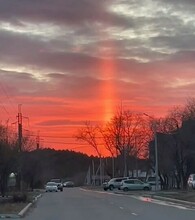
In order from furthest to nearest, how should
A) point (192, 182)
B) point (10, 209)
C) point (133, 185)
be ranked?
point (133, 185)
point (192, 182)
point (10, 209)

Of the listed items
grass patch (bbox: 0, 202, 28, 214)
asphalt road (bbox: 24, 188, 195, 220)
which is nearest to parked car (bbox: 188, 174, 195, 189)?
asphalt road (bbox: 24, 188, 195, 220)

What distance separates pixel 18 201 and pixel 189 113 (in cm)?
3849

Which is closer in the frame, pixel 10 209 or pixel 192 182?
pixel 10 209

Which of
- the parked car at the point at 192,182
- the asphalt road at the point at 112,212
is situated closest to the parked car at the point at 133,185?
the parked car at the point at 192,182

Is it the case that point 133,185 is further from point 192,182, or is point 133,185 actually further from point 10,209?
point 10,209

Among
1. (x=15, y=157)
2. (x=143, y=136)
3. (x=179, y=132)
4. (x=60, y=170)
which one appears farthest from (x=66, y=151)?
(x=15, y=157)

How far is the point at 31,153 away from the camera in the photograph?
9844 centimetres

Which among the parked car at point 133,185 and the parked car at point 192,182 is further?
the parked car at point 133,185

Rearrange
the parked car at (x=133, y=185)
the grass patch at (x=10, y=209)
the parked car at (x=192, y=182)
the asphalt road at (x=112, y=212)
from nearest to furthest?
1. the asphalt road at (x=112, y=212)
2. the grass patch at (x=10, y=209)
3. the parked car at (x=192, y=182)
4. the parked car at (x=133, y=185)

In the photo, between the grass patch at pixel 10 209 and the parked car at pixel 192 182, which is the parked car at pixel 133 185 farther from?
the grass patch at pixel 10 209

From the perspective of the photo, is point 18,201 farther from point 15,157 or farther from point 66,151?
point 66,151

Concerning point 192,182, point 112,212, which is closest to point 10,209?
point 112,212

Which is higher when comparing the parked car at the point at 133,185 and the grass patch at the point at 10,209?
the parked car at the point at 133,185

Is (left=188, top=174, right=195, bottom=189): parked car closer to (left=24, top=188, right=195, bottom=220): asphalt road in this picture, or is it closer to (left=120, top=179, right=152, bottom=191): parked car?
(left=120, top=179, right=152, bottom=191): parked car
